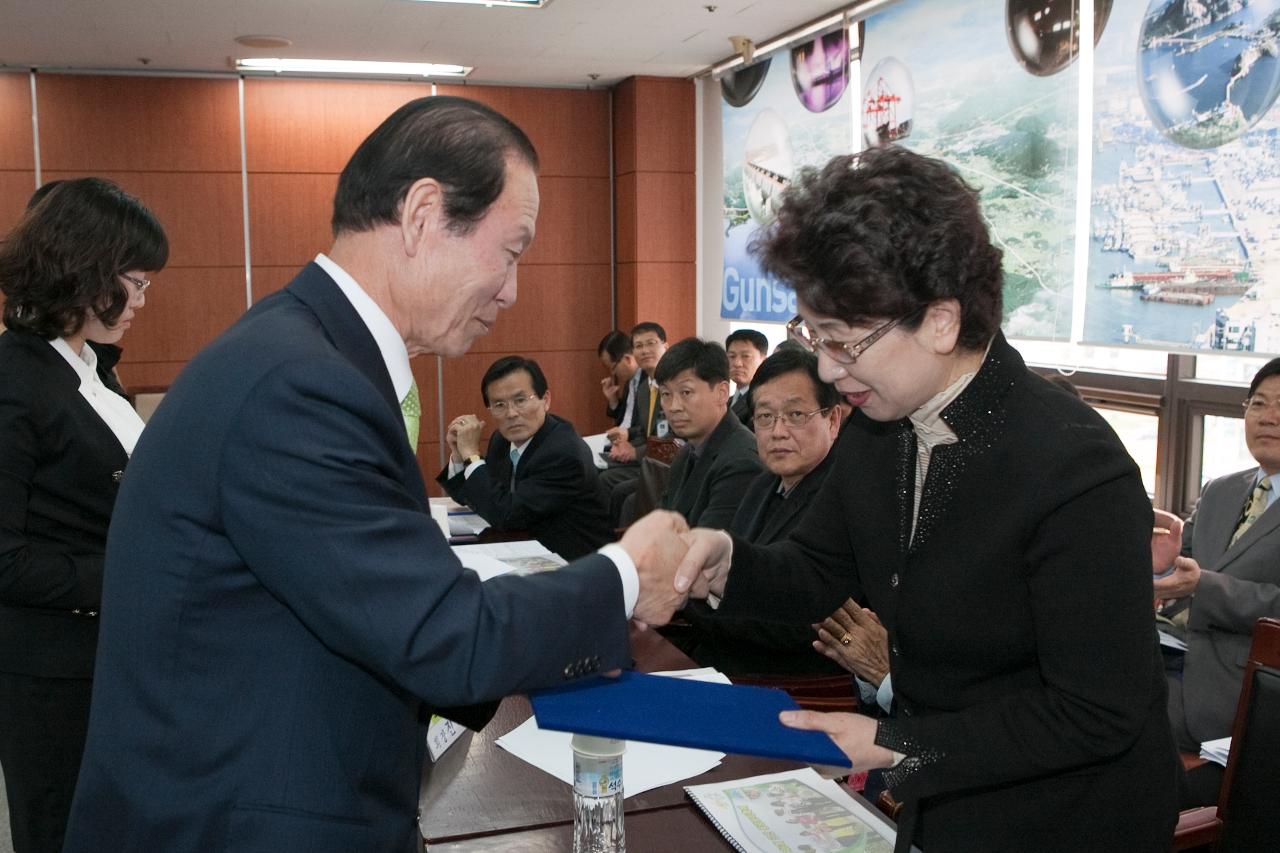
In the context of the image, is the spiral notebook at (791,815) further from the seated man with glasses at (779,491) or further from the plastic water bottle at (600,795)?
the seated man with glasses at (779,491)

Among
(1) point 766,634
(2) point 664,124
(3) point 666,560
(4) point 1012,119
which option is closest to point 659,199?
(2) point 664,124

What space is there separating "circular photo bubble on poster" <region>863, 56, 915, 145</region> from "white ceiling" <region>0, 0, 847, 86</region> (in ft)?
1.74

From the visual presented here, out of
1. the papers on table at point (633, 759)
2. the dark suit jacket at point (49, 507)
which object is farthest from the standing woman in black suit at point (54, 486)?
the papers on table at point (633, 759)

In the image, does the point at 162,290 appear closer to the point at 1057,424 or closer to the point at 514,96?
the point at 514,96

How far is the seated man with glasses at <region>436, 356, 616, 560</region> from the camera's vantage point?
Result: 12.7 feet

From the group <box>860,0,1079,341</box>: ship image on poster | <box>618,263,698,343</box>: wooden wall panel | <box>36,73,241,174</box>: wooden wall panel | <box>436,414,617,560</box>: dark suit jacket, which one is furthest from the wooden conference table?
<box>36,73,241,174</box>: wooden wall panel

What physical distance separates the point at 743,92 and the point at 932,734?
23.5 feet

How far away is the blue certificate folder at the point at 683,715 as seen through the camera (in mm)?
1077

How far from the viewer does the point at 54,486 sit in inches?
74.5

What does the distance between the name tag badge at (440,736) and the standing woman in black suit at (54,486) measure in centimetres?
67

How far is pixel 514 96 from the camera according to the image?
862cm

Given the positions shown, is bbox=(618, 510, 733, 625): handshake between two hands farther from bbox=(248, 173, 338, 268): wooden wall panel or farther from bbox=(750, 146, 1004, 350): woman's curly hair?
bbox=(248, 173, 338, 268): wooden wall panel

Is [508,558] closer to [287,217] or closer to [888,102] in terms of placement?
[888,102]

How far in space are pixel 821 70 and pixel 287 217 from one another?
4.36 metres
